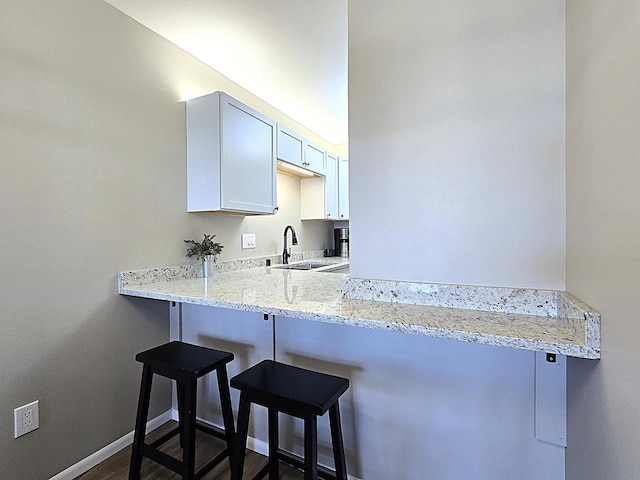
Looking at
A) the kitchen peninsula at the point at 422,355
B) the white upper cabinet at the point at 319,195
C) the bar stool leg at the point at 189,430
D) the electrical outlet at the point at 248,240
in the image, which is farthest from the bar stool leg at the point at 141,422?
the white upper cabinet at the point at 319,195

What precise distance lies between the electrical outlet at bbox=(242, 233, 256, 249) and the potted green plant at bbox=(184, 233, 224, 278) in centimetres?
47

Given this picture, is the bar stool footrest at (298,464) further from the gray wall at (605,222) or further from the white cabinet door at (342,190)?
the white cabinet door at (342,190)

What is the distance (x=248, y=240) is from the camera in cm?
279

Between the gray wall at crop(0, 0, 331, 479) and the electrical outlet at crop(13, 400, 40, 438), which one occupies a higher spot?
the gray wall at crop(0, 0, 331, 479)

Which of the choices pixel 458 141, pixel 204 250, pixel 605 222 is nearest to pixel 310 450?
pixel 605 222

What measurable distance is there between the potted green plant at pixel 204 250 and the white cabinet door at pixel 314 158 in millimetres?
1292

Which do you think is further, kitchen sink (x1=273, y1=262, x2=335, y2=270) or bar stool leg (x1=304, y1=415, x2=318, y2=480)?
kitchen sink (x1=273, y1=262, x2=335, y2=270)

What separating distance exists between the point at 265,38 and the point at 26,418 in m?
2.36

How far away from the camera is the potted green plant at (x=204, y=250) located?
219cm

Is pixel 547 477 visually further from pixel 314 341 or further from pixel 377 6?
pixel 377 6

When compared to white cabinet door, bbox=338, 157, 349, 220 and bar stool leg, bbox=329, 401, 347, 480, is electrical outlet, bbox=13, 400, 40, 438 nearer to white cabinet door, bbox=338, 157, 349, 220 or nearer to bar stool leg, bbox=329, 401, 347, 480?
bar stool leg, bbox=329, 401, 347, 480

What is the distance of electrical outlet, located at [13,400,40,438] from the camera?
1.37 m

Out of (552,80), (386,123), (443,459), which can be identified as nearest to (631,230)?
(552,80)

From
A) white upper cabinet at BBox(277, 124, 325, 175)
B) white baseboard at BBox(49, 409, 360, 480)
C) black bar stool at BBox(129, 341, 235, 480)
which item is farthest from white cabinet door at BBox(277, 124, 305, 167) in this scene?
white baseboard at BBox(49, 409, 360, 480)
